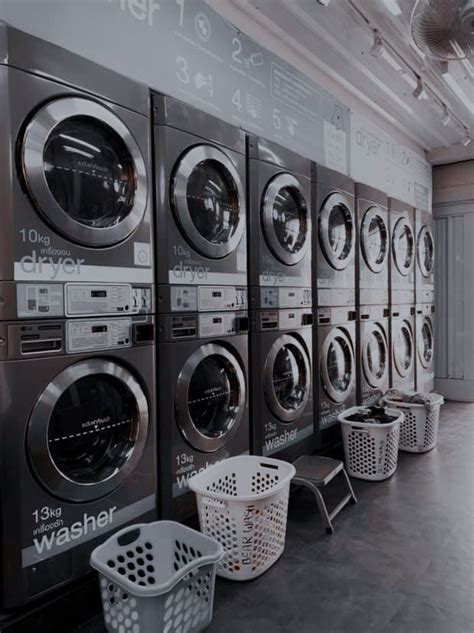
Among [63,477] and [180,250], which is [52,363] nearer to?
[63,477]

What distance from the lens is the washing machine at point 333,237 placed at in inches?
134

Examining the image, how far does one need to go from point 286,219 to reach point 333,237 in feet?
2.24

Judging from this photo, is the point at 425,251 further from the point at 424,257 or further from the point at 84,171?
the point at 84,171

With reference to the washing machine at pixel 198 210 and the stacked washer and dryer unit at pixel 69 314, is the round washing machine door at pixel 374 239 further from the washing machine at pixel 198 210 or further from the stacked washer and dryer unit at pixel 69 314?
the stacked washer and dryer unit at pixel 69 314

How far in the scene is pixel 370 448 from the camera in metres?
3.23

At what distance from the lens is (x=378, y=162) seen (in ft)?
15.7

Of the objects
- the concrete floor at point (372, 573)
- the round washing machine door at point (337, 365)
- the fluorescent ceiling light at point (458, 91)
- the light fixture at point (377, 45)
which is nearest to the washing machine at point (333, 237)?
the round washing machine door at point (337, 365)

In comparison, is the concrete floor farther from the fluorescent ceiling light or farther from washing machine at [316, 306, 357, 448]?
the fluorescent ceiling light

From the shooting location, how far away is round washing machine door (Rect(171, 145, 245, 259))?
2.24 metres

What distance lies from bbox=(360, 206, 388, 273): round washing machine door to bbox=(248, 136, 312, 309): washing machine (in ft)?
3.03

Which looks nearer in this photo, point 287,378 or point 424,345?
point 287,378

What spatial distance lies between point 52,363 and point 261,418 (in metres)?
1.40

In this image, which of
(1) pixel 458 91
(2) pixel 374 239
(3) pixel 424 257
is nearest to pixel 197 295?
(2) pixel 374 239

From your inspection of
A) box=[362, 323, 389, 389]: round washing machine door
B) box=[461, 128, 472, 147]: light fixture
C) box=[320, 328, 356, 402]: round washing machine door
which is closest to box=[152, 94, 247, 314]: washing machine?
box=[320, 328, 356, 402]: round washing machine door
